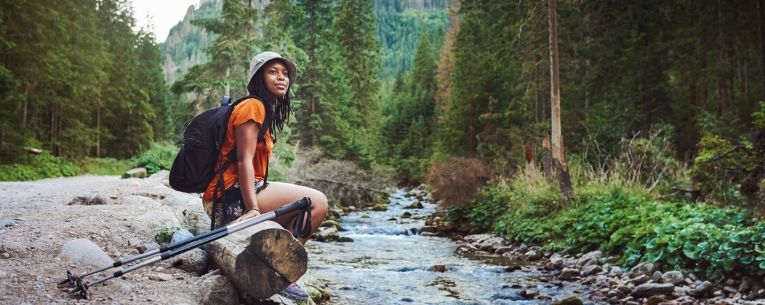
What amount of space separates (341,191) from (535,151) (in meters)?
8.61

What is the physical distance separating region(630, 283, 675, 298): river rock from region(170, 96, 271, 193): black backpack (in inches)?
213

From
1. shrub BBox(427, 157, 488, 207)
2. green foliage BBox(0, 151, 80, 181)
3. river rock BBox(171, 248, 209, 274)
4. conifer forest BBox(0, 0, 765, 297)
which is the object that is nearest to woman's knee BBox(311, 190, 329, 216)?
river rock BBox(171, 248, 209, 274)

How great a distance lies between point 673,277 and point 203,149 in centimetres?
617

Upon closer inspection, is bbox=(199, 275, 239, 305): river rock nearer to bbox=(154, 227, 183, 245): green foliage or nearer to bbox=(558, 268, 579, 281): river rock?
bbox=(154, 227, 183, 245): green foliage

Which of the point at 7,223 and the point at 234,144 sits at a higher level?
the point at 234,144

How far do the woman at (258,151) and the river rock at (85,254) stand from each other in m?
0.94

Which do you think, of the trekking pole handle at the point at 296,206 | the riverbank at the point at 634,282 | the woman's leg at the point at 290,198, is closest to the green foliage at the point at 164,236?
the woman's leg at the point at 290,198

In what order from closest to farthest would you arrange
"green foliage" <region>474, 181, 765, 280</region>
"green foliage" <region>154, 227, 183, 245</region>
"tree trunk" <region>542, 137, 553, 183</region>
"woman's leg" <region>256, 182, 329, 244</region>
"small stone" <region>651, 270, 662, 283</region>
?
1. "woman's leg" <region>256, 182, 329, 244</region>
2. "green foliage" <region>154, 227, 183, 245</region>
3. "green foliage" <region>474, 181, 765, 280</region>
4. "small stone" <region>651, 270, 662, 283</region>
5. "tree trunk" <region>542, 137, 553, 183</region>

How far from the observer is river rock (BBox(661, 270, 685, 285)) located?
6984 millimetres

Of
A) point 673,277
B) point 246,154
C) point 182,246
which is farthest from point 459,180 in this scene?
point 246,154

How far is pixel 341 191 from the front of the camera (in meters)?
23.4

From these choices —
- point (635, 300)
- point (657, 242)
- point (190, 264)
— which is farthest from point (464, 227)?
point (190, 264)

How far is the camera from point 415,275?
Answer: 895 cm

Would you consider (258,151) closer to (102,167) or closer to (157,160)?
(157,160)
